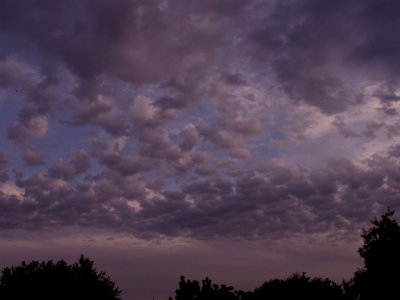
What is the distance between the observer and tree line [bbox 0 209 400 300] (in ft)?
130

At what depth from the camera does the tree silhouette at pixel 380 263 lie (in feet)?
129

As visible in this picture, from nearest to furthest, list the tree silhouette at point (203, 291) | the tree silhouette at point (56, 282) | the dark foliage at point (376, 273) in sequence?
the tree silhouette at point (203, 291) → the dark foliage at point (376, 273) → the tree silhouette at point (56, 282)

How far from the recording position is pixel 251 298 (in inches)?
509

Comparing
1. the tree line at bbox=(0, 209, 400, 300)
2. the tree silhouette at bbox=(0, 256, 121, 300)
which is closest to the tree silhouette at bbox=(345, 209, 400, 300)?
the tree line at bbox=(0, 209, 400, 300)

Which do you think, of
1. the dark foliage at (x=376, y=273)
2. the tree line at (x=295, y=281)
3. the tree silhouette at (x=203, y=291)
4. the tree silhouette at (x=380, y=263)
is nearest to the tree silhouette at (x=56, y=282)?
the tree line at (x=295, y=281)

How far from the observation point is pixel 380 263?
40938 mm

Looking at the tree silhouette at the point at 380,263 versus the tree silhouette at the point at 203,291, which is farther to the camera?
the tree silhouette at the point at 380,263

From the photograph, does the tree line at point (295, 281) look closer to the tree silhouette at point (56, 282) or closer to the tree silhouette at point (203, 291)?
the tree silhouette at point (56, 282)

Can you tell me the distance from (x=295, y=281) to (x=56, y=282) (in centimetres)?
3248

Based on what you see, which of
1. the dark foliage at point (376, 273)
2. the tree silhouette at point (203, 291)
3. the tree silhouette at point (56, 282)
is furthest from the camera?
the tree silhouette at point (56, 282)

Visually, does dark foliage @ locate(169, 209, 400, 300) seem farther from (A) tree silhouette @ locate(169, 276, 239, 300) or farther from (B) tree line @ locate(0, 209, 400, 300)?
(A) tree silhouette @ locate(169, 276, 239, 300)

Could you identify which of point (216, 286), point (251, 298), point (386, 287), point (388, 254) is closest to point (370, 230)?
point (388, 254)

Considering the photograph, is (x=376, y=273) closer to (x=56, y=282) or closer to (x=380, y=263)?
(x=380, y=263)

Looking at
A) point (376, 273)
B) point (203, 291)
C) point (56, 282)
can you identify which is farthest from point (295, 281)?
point (203, 291)
